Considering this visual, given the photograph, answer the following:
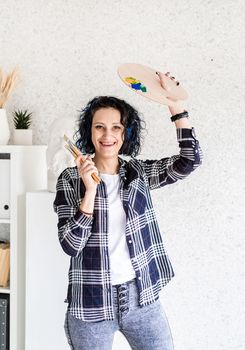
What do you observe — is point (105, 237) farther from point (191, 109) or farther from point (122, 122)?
point (191, 109)

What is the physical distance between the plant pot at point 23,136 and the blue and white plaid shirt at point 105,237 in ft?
2.49

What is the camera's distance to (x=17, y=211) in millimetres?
2096

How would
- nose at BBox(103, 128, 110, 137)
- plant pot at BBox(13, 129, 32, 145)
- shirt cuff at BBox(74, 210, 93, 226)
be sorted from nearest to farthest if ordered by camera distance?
1. shirt cuff at BBox(74, 210, 93, 226)
2. nose at BBox(103, 128, 110, 137)
3. plant pot at BBox(13, 129, 32, 145)

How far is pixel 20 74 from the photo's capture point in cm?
229

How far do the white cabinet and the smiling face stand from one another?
577mm

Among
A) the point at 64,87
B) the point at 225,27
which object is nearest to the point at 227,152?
the point at 225,27

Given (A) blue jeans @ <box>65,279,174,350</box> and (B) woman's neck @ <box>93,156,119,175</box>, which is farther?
(B) woman's neck @ <box>93,156,119,175</box>

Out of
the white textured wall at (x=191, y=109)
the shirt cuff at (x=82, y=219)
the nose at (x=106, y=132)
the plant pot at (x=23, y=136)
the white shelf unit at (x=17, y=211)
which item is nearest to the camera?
the shirt cuff at (x=82, y=219)

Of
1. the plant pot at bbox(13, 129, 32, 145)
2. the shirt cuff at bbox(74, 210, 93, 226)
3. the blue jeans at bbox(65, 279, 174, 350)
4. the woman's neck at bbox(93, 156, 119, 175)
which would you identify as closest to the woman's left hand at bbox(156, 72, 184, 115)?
the woman's neck at bbox(93, 156, 119, 175)

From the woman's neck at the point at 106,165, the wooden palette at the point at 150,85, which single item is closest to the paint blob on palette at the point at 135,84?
the wooden palette at the point at 150,85

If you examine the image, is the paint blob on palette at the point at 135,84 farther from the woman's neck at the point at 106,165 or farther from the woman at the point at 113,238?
the woman's neck at the point at 106,165

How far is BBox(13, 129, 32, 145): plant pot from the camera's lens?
2.20 metres

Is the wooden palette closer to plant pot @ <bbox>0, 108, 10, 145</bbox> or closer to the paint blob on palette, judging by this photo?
the paint blob on palette

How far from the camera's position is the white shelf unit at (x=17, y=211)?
2094mm
